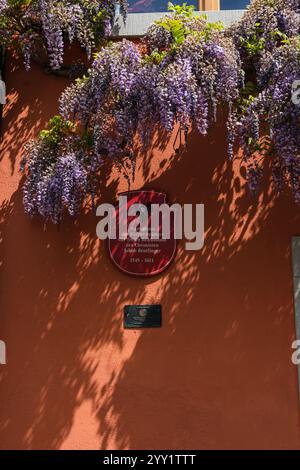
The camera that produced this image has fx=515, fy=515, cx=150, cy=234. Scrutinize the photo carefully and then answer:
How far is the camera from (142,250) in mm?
4285

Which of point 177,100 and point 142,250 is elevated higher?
point 177,100

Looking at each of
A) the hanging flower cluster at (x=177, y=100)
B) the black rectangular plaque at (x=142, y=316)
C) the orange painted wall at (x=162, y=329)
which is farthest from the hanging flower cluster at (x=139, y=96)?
the black rectangular plaque at (x=142, y=316)

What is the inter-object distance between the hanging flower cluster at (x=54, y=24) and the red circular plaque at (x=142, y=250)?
1.40m

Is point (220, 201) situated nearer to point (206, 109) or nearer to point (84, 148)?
point (206, 109)

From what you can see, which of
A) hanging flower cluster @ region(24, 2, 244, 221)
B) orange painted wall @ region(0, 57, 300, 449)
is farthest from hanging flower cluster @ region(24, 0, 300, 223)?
orange painted wall @ region(0, 57, 300, 449)

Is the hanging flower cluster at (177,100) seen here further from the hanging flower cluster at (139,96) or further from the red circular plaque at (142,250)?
the red circular plaque at (142,250)

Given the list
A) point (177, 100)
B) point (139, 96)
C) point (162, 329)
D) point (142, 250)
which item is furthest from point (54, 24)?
point (162, 329)

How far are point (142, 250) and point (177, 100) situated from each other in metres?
1.26

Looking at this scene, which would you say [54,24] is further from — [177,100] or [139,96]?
[177,100]

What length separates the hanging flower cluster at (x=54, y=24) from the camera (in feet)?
13.8

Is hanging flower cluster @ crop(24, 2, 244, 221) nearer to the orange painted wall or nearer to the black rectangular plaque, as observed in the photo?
the orange painted wall

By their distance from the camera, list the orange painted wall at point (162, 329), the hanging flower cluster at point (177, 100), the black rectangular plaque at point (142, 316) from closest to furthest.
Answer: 1. the hanging flower cluster at point (177, 100)
2. the orange painted wall at point (162, 329)
3. the black rectangular plaque at point (142, 316)

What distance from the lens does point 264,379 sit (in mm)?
4090

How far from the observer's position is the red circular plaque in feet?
13.9
